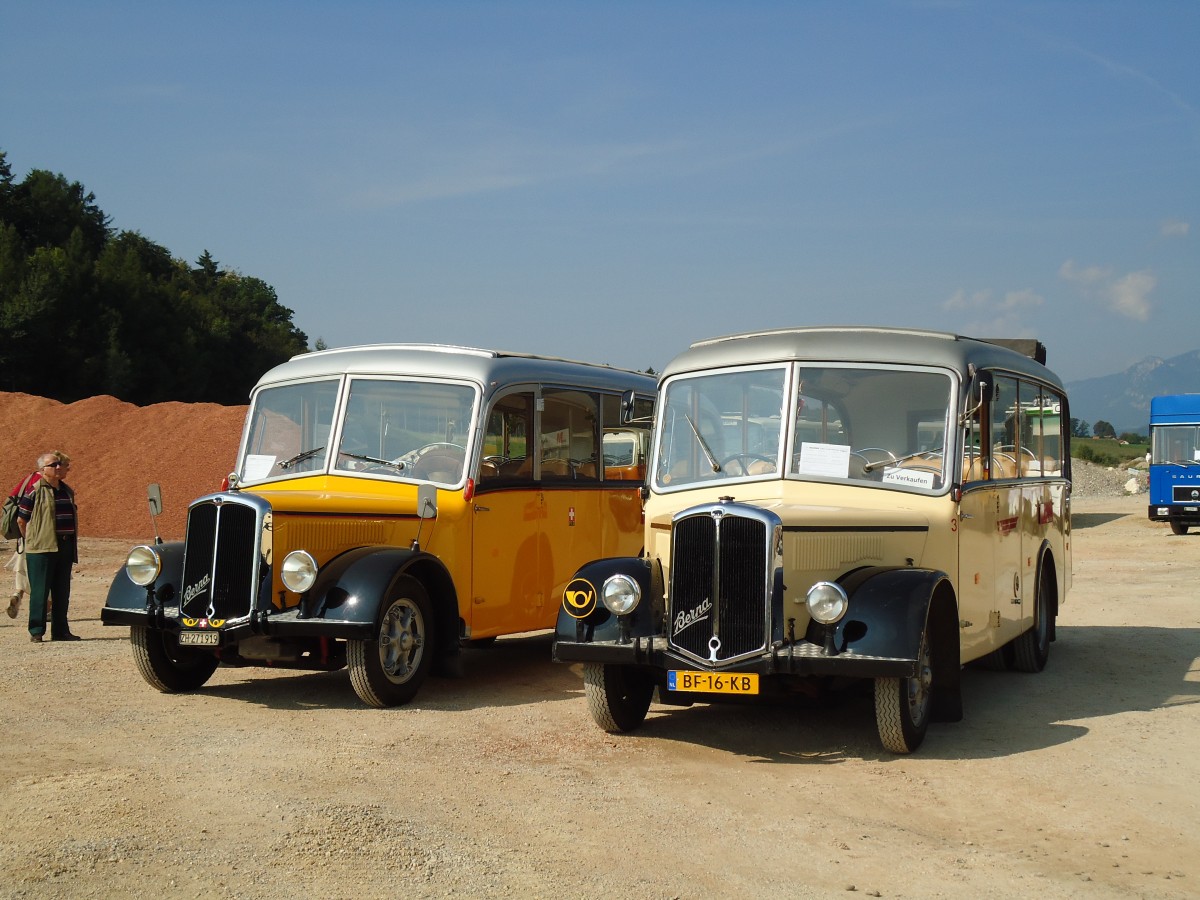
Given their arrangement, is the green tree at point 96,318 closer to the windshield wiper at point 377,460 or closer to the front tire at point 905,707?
the windshield wiper at point 377,460

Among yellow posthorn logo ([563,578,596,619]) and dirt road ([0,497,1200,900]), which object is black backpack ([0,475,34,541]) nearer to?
dirt road ([0,497,1200,900])

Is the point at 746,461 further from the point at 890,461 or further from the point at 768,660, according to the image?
the point at 768,660

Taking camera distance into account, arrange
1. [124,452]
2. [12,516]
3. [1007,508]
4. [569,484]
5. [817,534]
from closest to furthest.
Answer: [817,534] < [1007,508] < [569,484] < [12,516] < [124,452]

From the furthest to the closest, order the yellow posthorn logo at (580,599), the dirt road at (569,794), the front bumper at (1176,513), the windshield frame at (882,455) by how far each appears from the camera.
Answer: the front bumper at (1176,513) < the windshield frame at (882,455) < the yellow posthorn logo at (580,599) < the dirt road at (569,794)

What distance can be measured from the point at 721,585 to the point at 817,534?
0.68 meters

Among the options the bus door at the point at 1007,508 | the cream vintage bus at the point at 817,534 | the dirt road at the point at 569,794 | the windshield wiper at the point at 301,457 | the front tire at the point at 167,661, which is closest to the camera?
the dirt road at the point at 569,794

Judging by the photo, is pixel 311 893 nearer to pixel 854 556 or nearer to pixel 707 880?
pixel 707 880

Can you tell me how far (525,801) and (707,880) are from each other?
4.74ft

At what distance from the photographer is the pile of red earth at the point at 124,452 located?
1108 inches

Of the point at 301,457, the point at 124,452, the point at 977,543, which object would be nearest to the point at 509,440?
the point at 301,457

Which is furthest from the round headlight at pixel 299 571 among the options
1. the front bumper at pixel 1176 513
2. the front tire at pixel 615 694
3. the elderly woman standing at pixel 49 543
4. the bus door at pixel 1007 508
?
the front bumper at pixel 1176 513

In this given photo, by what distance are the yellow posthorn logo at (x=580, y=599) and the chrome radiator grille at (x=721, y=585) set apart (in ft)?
1.69

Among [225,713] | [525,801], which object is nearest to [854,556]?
[525,801]

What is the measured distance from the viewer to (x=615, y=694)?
792 cm
